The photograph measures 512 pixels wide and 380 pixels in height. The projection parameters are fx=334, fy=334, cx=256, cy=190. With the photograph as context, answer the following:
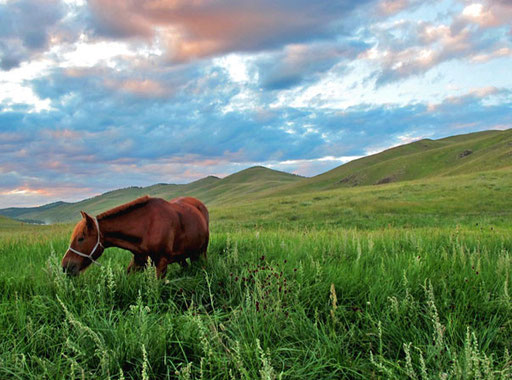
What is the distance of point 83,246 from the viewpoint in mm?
5430

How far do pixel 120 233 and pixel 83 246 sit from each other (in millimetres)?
593

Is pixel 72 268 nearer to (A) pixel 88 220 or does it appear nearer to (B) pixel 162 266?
(A) pixel 88 220

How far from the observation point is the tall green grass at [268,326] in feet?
10.2

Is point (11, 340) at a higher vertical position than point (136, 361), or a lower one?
higher

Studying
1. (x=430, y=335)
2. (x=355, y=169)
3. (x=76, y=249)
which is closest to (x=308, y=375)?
(x=430, y=335)

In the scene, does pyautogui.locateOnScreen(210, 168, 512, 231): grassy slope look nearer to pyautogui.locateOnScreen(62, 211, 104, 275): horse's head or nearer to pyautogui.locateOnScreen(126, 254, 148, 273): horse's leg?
pyautogui.locateOnScreen(126, 254, 148, 273): horse's leg

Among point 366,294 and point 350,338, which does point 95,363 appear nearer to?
point 350,338

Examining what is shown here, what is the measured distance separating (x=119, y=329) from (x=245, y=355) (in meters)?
1.40

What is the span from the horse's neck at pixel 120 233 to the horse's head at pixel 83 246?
12 cm

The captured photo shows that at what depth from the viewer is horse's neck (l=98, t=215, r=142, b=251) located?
5566 mm

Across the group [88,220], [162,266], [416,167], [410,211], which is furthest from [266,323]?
[416,167]

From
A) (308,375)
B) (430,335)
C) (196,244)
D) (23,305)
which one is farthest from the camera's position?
(196,244)

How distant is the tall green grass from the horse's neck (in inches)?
23.5

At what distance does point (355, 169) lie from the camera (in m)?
133
